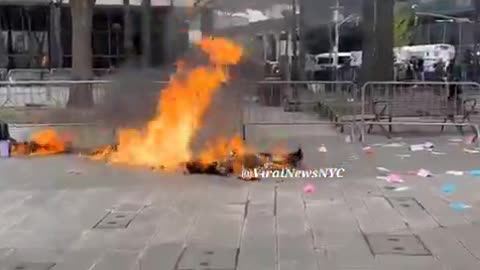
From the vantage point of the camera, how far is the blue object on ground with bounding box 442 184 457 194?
24.6ft

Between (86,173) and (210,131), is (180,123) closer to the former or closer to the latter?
(210,131)

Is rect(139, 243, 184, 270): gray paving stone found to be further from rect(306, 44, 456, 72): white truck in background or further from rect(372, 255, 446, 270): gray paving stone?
rect(306, 44, 456, 72): white truck in background

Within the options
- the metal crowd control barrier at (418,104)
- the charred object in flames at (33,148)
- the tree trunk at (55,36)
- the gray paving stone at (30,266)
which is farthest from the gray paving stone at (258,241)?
the tree trunk at (55,36)

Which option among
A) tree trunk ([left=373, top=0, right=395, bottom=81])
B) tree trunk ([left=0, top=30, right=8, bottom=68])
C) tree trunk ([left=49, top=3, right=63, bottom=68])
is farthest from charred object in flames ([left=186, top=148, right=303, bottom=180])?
tree trunk ([left=0, top=30, right=8, bottom=68])

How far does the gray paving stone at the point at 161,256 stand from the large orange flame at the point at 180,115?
133 inches

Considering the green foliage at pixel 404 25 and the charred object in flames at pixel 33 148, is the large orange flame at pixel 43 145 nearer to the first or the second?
the charred object in flames at pixel 33 148

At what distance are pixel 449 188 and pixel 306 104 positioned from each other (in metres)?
6.36

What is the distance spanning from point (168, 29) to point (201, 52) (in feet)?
1.55

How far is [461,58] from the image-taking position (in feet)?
64.1

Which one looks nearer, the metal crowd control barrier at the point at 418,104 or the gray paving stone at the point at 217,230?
the gray paving stone at the point at 217,230

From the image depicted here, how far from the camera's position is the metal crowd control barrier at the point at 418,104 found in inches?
477

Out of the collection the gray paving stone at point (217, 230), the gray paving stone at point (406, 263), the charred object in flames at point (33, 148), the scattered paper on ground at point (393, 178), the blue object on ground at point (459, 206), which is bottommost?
the gray paving stone at point (406, 263)

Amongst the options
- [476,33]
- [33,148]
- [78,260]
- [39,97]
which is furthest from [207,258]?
[476,33]

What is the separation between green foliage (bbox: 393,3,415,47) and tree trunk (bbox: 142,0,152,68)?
8.05m
